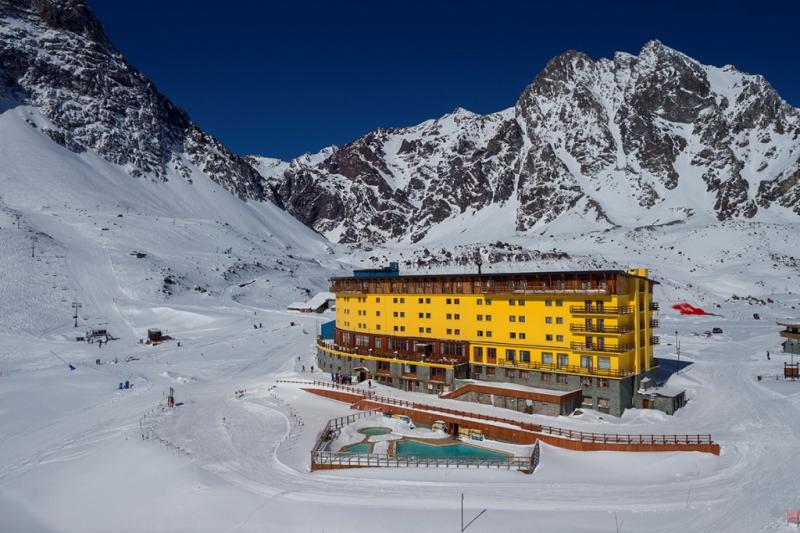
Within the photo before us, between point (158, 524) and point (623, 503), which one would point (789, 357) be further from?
point (158, 524)

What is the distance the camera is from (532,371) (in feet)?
143

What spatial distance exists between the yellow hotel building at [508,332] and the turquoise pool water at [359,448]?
463 inches

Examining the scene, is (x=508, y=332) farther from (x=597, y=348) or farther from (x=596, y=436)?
(x=596, y=436)

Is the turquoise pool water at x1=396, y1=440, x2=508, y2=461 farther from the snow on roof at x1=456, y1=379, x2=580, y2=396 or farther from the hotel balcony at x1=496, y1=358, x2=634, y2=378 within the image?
the hotel balcony at x1=496, y1=358, x2=634, y2=378

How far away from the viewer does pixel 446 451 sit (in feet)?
115

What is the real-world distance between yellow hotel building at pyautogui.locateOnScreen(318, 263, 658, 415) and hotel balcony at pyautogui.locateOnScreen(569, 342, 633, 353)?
0.07 metres

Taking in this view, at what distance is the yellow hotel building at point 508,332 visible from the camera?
134 ft

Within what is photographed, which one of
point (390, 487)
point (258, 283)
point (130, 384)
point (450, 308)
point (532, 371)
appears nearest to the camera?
point (390, 487)

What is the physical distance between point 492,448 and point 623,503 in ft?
33.7

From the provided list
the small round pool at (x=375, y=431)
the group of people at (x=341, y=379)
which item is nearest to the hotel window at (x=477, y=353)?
the small round pool at (x=375, y=431)

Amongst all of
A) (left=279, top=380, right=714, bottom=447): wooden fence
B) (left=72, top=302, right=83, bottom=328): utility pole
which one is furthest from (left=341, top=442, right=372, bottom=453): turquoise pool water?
(left=72, top=302, right=83, bottom=328): utility pole

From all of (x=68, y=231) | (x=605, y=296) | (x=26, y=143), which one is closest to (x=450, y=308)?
(x=605, y=296)

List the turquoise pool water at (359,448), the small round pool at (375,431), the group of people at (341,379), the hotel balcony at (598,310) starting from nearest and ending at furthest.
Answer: the turquoise pool water at (359,448)
the small round pool at (375,431)
the hotel balcony at (598,310)
the group of people at (341,379)

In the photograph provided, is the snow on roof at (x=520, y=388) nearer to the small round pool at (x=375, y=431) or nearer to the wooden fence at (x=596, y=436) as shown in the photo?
the wooden fence at (x=596, y=436)
